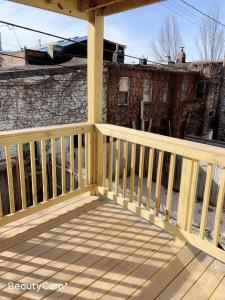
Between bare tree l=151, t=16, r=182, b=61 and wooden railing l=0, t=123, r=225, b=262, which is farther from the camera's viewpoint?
bare tree l=151, t=16, r=182, b=61

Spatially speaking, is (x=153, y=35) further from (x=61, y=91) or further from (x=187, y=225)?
(x=187, y=225)

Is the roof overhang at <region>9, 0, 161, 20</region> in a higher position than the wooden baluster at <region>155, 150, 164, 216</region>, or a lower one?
higher

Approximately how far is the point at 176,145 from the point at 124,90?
8.60 meters

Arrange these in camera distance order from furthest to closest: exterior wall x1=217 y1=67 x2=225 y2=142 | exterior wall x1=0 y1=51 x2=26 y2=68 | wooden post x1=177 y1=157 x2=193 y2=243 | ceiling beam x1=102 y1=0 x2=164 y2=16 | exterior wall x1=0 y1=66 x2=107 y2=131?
exterior wall x1=217 y1=67 x2=225 y2=142, exterior wall x1=0 y1=51 x2=26 y2=68, exterior wall x1=0 y1=66 x2=107 y2=131, ceiling beam x1=102 y1=0 x2=164 y2=16, wooden post x1=177 y1=157 x2=193 y2=243

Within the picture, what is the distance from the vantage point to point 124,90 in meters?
10.2

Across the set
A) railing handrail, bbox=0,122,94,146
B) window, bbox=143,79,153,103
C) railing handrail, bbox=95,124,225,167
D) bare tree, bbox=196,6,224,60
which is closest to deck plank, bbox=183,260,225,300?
railing handrail, bbox=95,124,225,167

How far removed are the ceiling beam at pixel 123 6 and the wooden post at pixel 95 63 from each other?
9cm

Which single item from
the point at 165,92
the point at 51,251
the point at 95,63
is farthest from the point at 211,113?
the point at 51,251

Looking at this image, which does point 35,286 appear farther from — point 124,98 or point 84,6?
point 124,98

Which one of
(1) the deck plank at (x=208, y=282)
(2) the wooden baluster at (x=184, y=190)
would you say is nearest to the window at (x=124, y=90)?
(2) the wooden baluster at (x=184, y=190)

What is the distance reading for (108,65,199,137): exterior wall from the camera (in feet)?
32.1

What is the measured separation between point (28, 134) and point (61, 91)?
6568 mm

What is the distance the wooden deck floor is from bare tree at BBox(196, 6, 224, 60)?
51.3 ft

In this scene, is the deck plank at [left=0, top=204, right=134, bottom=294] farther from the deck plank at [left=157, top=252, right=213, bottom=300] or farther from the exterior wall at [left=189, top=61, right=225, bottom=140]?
the exterior wall at [left=189, top=61, right=225, bottom=140]
